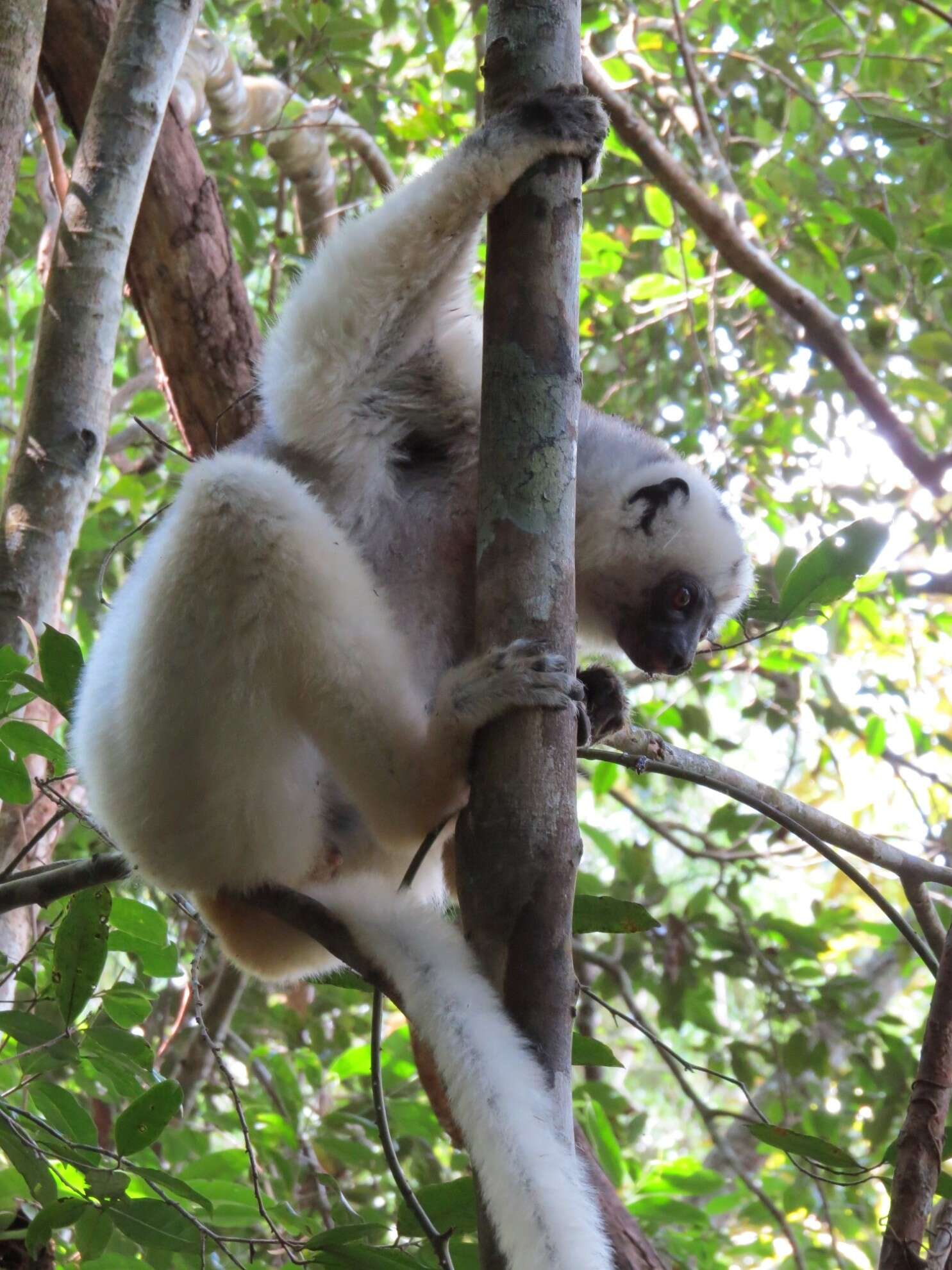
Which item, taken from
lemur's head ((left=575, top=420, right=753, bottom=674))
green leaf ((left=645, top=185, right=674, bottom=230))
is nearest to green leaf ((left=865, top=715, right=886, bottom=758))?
lemur's head ((left=575, top=420, right=753, bottom=674))

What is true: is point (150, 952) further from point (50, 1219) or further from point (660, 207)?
point (660, 207)

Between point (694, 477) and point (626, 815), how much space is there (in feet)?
28.5

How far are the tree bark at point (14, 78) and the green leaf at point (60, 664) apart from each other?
1.16 meters

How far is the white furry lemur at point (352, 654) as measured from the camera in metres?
1.94

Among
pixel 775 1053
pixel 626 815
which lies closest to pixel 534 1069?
pixel 775 1053

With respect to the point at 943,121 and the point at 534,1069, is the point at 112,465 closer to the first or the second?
the point at 943,121

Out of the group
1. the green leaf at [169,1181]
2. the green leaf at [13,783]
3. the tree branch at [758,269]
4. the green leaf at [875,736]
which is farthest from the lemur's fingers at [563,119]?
the green leaf at [875,736]

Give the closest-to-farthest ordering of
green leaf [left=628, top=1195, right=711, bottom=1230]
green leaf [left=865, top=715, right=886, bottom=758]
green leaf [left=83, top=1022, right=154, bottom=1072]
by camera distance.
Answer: green leaf [left=83, top=1022, right=154, bottom=1072]
green leaf [left=628, top=1195, right=711, bottom=1230]
green leaf [left=865, top=715, right=886, bottom=758]

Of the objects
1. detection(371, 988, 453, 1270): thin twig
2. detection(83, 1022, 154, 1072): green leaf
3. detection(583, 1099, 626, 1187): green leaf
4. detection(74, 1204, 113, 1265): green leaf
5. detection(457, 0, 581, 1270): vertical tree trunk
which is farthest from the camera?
detection(583, 1099, 626, 1187): green leaf

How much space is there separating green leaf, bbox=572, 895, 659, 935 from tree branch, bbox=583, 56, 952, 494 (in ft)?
8.55

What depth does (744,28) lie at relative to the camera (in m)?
5.81

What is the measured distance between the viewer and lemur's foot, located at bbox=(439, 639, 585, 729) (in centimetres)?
188

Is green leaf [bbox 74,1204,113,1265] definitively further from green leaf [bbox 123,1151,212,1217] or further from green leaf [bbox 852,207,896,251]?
green leaf [bbox 852,207,896,251]

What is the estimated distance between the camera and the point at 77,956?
207 cm
